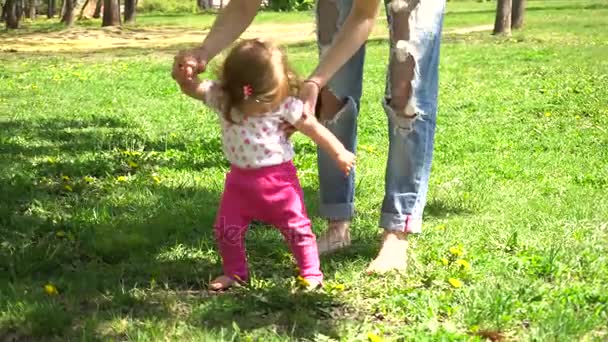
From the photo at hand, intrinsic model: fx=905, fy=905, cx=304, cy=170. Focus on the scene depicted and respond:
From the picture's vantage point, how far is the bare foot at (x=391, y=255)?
350 cm

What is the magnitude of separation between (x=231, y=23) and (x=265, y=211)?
0.84 meters

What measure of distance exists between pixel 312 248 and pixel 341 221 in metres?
0.62

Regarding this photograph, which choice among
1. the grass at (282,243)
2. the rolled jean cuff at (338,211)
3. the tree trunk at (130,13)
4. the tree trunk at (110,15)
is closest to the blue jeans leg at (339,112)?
the rolled jean cuff at (338,211)

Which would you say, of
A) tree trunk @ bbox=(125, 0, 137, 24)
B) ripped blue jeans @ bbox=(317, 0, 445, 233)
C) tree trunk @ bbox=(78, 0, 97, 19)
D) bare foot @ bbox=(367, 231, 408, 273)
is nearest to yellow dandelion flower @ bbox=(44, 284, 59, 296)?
bare foot @ bbox=(367, 231, 408, 273)

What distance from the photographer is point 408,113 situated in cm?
357

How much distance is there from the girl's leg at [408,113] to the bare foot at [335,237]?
30cm

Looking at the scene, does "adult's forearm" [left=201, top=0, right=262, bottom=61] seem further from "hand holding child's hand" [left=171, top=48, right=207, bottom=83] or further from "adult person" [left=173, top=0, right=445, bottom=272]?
"hand holding child's hand" [left=171, top=48, right=207, bottom=83]

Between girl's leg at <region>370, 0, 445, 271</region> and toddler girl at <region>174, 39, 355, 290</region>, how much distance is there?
1.44 feet

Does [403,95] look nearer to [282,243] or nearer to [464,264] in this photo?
[464,264]

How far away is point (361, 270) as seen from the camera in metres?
3.59

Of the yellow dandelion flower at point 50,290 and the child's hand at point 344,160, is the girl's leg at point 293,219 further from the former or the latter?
the yellow dandelion flower at point 50,290

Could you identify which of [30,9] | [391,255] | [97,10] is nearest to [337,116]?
[391,255]

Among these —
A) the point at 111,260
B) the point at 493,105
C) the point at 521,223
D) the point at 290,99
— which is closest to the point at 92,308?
the point at 111,260

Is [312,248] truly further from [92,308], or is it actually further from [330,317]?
[92,308]
